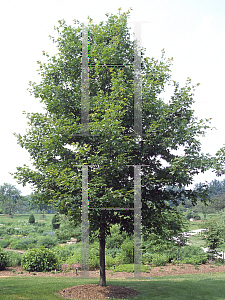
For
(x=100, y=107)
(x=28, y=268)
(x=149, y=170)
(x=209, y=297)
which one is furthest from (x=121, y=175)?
(x=28, y=268)

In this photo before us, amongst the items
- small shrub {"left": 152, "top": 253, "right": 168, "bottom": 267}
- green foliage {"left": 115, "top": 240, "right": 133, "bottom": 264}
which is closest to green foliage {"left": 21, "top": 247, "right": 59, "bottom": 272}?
green foliage {"left": 115, "top": 240, "right": 133, "bottom": 264}

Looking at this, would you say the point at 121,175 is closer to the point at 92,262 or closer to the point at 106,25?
the point at 106,25

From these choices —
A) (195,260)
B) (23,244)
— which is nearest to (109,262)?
(195,260)

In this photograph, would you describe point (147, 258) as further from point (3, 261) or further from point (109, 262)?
point (3, 261)

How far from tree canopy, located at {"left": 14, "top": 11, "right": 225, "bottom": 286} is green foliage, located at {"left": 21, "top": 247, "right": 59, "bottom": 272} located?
8032mm

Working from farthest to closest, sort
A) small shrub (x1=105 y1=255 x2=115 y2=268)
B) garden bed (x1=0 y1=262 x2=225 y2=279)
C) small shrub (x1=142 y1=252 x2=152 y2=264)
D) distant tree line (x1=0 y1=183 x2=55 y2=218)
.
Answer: distant tree line (x1=0 y1=183 x2=55 y2=218) < small shrub (x1=142 y1=252 x2=152 y2=264) < small shrub (x1=105 y1=255 x2=115 y2=268) < garden bed (x1=0 y1=262 x2=225 y2=279)

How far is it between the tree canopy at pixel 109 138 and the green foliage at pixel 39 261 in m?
8.03

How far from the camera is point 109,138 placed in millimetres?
7359

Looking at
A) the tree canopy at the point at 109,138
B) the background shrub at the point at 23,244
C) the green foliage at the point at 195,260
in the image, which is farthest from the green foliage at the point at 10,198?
the tree canopy at the point at 109,138

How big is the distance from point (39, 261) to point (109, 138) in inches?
432

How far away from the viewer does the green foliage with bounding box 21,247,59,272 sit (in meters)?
15.0

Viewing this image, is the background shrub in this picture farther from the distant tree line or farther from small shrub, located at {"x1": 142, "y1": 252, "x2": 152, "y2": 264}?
the distant tree line

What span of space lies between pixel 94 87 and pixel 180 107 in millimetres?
2875

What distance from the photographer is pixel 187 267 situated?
16625 mm
